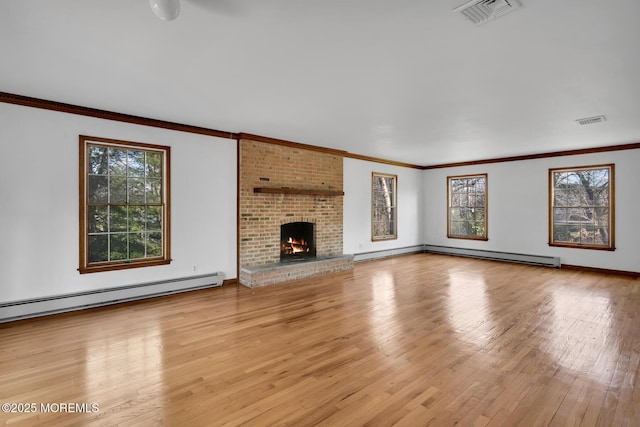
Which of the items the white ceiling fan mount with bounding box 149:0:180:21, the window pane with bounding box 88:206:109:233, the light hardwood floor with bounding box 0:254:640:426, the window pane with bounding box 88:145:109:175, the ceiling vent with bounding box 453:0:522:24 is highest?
the ceiling vent with bounding box 453:0:522:24

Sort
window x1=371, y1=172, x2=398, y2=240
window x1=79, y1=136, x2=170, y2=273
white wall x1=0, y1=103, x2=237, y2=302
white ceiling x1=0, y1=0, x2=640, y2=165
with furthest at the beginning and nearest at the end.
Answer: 1. window x1=371, y1=172, x2=398, y2=240
2. window x1=79, y1=136, x2=170, y2=273
3. white wall x1=0, y1=103, x2=237, y2=302
4. white ceiling x1=0, y1=0, x2=640, y2=165

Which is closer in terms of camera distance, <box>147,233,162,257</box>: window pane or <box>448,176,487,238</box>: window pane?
<box>147,233,162,257</box>: window pane

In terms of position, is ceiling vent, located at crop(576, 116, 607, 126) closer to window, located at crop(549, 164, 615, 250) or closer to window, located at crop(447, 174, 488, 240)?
window, located at crop(549, 164, 615, 250)

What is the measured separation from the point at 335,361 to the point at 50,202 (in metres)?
3.87

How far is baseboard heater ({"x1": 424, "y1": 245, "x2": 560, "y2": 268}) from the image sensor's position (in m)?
7.15

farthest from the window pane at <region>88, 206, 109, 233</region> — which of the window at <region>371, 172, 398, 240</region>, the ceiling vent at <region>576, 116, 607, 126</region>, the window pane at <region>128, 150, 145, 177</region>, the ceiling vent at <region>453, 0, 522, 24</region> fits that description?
the ceiling vent at <region>576, 116, 607, 126</region>

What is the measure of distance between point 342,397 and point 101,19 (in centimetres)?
308

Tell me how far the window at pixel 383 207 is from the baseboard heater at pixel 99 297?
4.35 meters

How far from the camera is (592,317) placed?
12.7 ft

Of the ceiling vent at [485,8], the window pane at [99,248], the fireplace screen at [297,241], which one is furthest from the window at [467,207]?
the window pane at [99,248]

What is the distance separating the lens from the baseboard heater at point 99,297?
367 cm

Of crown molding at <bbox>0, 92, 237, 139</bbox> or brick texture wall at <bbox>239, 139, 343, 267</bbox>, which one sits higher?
crown molding at <bbox>0, 92, 237, 139</bbox>

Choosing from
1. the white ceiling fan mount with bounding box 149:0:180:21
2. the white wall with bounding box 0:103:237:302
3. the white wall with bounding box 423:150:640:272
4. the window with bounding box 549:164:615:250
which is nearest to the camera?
the white ceiling fan mount with bounding box 149:0:180:21

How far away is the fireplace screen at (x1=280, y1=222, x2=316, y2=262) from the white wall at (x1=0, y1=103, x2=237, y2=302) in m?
2.05
